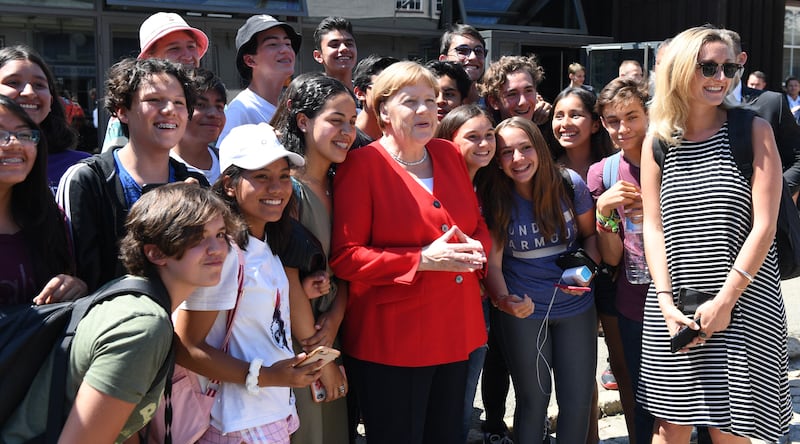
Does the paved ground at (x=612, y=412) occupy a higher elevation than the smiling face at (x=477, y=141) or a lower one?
lower

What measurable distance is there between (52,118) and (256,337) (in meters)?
1.49

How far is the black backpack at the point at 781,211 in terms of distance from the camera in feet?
9.52

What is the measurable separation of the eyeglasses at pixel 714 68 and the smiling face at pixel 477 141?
925 mm

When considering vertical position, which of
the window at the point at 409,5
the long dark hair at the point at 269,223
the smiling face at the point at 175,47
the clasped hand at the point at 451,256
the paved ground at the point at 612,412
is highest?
the window at the point at 409,5

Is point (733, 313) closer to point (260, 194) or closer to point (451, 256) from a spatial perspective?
point (451, 256)

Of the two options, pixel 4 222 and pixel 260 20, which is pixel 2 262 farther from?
pixel 260 20

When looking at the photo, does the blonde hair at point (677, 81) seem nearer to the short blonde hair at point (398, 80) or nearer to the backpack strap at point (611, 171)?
the backpack strap at point (611, 171)

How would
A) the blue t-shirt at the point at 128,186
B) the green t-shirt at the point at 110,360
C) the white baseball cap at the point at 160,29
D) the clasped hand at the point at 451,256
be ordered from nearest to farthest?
the green t-shirt at the point at 110,360
the blue t-shirt at the point at 128,186
the clasped hand at the point at 451,256
the white baseball cap at the point at 160,29

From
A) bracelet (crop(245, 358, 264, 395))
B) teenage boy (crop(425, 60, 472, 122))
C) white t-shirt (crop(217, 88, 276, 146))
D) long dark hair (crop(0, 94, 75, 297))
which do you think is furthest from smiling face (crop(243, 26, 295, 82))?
bracelet (crop(245, 358, 264, 395))

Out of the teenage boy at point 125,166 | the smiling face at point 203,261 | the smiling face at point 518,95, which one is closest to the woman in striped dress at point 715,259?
the smiling face at point 518,95

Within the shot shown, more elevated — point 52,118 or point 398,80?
point 398,80

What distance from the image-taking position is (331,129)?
9.61 ft

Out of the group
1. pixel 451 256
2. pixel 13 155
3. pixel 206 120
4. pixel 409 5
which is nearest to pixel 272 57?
pixel 206 120

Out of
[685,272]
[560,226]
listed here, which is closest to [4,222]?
[560,226]
